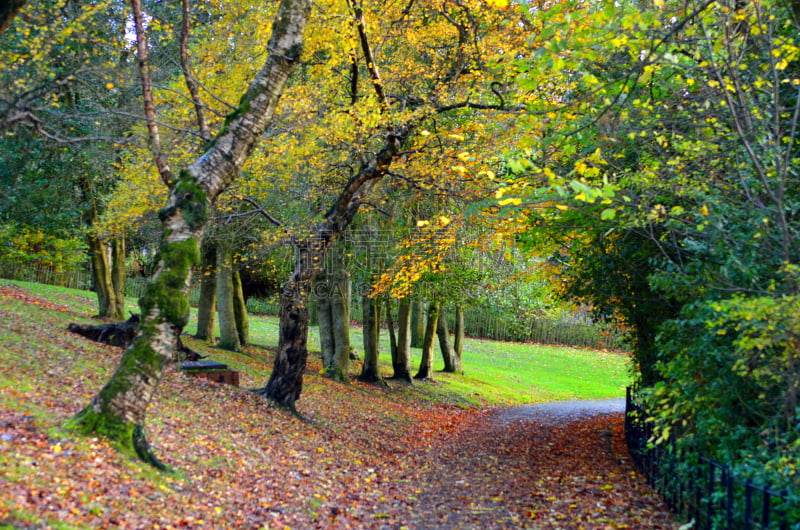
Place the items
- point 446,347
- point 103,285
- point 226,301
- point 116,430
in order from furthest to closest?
1. point 446,347
2. point 226,301
3. point 103,285
4. point 116,430

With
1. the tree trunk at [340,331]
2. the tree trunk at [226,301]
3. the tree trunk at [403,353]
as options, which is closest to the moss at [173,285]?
the tree trunk at [340,331]

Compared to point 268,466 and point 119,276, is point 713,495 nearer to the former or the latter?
point 268,466

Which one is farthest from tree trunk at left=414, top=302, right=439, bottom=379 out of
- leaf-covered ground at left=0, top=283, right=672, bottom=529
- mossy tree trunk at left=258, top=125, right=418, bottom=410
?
mossy tree trunk at left=258, top=125, right=418, bottom=410

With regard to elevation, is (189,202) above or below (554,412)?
above

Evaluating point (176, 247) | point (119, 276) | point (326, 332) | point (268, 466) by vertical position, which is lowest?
point (268, 466)

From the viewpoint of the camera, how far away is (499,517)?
299 inches

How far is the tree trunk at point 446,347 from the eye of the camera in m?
25.2

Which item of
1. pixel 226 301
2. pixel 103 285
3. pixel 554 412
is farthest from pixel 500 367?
pixel 103 285

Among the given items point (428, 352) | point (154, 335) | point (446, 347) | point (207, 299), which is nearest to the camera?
point (154, 335)

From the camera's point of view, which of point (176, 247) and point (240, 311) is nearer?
point (176, 247)

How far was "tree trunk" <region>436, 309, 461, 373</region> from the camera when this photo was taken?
82.8ft

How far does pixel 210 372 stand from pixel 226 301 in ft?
22.6

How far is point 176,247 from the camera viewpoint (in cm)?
715

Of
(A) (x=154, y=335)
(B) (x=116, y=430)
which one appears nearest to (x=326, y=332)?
(A) (x=154, y=335)
